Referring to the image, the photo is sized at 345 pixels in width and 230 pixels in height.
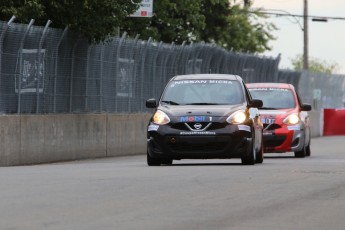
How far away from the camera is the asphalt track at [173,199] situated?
1142cm

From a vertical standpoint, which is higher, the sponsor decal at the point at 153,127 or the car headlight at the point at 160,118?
the car headlight at the point at 160,118

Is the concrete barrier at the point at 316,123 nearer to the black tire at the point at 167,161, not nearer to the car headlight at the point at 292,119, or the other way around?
the car headlight at the point at 292,119

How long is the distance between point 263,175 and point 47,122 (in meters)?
9.64

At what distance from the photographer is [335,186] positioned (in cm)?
1599

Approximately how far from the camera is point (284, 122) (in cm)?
2778

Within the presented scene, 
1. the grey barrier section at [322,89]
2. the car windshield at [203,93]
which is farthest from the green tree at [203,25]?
the car windshield at [203,93]

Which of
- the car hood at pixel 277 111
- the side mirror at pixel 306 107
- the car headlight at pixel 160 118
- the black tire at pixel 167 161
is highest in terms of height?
the car headlight at pixel 160 118

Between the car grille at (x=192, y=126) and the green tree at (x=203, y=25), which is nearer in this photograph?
the car grille at (x=192, y=126)

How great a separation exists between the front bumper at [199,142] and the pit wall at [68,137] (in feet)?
13.9

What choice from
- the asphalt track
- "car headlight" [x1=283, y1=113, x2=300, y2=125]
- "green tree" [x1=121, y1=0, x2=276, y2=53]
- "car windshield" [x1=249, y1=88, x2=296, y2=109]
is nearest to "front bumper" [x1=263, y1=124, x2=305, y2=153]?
"car headlight" [x1=283, y1=113, x2=300, y2=125]

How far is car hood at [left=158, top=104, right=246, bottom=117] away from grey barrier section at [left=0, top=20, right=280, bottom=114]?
4.58 m

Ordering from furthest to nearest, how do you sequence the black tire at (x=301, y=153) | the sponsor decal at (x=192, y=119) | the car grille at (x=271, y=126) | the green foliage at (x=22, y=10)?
the black tire at (x=301, y=153), the car grille at (x=271, y=126), the green foliage at (x=22, y=10), the sponsor decal at (x=192, y=119)

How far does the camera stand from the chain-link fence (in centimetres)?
2550

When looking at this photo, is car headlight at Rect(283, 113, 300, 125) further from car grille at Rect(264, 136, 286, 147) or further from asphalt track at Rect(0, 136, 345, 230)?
asphalt track at Rect(0, 136, 345, 230)
